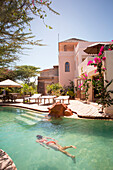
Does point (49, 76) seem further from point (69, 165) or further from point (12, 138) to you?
point (69, 165)

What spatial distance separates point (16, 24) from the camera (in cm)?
237

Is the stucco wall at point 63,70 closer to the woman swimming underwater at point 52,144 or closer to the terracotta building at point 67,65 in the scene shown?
the terracotta building at point 67,65

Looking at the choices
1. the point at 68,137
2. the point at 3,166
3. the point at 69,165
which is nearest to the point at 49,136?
the point at 68,137

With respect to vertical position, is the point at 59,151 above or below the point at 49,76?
below

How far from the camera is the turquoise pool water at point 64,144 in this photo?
3160 mm

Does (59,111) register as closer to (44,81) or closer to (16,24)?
(16,24)

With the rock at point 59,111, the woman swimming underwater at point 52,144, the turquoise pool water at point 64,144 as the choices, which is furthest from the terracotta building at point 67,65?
the woman swimming underwater at point 52,144

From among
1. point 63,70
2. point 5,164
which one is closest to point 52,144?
point 5,164

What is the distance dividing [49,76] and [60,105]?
17.0 m

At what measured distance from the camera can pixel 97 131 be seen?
5.41 metres

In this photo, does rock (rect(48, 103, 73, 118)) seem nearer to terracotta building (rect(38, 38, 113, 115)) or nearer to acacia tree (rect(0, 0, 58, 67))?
acacia tree (rect(0, 0, 58, 67))

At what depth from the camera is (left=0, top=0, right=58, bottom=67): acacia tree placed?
218cm

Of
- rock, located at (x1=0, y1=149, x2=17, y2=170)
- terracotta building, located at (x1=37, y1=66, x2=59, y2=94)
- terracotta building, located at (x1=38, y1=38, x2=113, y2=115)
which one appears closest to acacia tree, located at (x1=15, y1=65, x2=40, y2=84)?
terracotta building, located at (x1=38, y1=38, x2=113, y2=115)

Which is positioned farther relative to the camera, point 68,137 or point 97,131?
point 97,131
